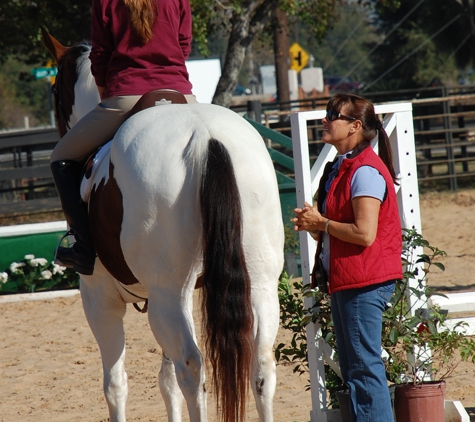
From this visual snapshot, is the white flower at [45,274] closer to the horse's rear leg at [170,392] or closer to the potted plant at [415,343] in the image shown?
the horse's rear leg at [170,392]

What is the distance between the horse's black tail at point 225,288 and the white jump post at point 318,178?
1040 mm

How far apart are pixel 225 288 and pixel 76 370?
355 centimetres

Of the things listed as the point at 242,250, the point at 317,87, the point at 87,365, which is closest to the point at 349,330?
the point at 242,250

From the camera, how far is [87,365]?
6109 millimetres

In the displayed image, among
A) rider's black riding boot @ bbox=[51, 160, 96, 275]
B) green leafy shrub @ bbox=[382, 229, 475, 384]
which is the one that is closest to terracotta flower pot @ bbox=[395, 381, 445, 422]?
green leafy shrub @ bbox=[382, 229, 475, 384]

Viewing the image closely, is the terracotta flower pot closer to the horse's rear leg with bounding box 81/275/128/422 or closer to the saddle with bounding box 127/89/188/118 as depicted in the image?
the horse's rear leg with bounding box 81/275/128/422

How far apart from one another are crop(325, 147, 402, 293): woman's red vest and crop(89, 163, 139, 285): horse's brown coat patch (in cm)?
91

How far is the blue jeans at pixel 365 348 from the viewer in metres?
3.11

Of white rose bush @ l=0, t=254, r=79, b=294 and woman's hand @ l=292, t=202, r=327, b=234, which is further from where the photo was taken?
white rose bush @ l=0, t=254, r=79, b=294

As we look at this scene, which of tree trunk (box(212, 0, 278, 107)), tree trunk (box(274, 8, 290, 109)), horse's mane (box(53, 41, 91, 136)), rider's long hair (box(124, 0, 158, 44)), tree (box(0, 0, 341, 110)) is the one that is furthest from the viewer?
tree trunk (box(274, 8, 290, 109))

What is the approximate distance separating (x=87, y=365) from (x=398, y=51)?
35626 millimetres

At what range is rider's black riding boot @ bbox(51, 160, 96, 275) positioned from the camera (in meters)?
3.43

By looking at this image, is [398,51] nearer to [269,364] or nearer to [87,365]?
[87,365]

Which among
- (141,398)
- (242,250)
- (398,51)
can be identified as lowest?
(141,398)
